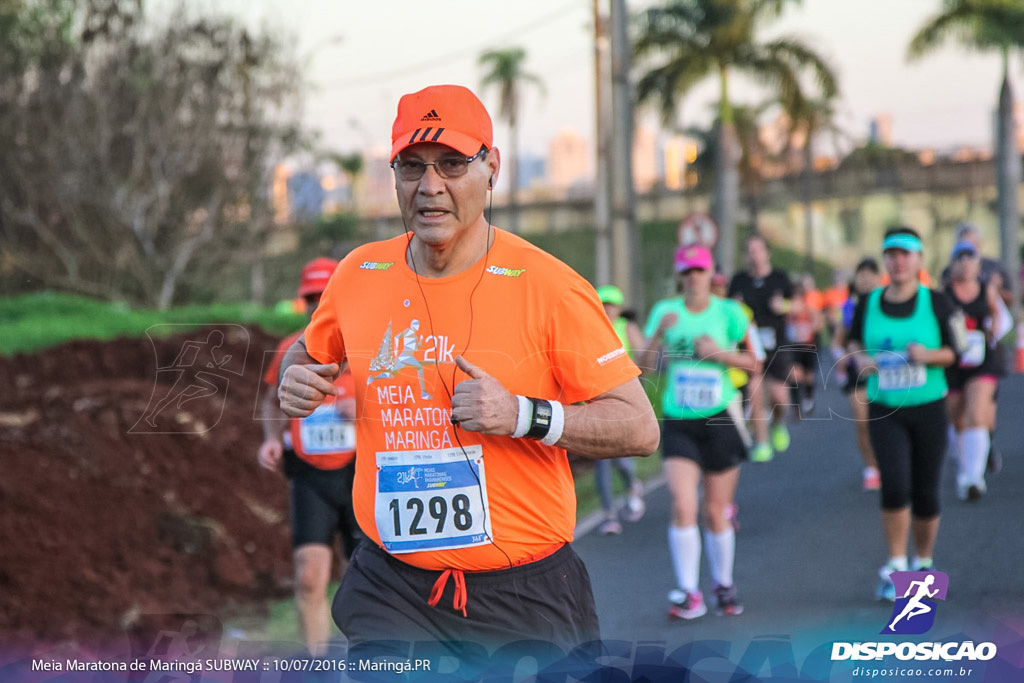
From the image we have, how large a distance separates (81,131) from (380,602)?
76.1 feet

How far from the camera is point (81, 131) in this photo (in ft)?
81.2

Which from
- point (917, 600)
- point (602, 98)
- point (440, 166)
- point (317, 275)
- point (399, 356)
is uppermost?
point (602, 98)

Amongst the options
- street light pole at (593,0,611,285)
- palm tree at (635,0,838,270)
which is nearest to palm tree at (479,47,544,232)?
palm tree at (635,0,838,270)

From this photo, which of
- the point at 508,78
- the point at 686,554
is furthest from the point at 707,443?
the point at 508,78

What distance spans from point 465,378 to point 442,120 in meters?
0.69

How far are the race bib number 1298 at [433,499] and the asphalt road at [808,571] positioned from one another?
1.92 meters

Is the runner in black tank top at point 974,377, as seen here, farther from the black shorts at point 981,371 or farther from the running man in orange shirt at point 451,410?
the running man in orange shirt at point 451,410

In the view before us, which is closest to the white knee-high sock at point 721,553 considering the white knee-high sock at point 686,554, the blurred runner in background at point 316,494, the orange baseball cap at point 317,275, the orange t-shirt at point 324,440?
the white knee-high sock at point 686,554

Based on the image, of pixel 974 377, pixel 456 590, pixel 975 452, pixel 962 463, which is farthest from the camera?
pixel 962 463

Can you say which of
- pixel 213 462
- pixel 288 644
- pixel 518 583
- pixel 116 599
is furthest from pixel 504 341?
pixel 213 462

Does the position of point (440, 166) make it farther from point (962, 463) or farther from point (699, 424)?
point (962, 463)

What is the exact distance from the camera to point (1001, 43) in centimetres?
3195

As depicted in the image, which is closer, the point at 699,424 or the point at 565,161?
the point at 699,424

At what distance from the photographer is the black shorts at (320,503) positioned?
20.7ft
